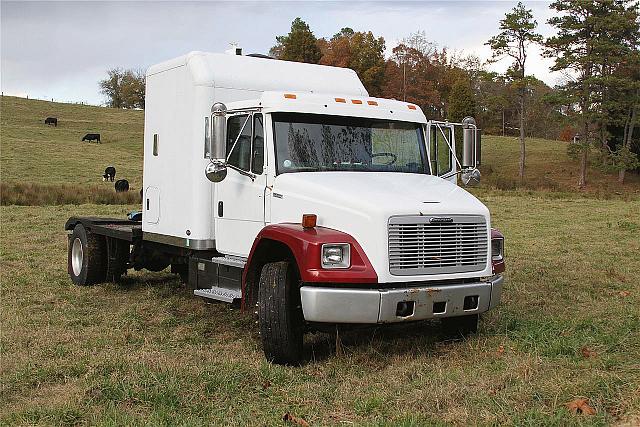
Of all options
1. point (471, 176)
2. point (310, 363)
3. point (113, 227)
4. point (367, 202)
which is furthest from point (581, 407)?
point (113, 227)

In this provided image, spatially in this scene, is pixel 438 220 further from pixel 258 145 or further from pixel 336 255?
pixel 258 145

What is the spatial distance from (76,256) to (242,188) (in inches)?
194

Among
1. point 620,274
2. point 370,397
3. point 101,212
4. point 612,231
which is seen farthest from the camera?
point 101,212

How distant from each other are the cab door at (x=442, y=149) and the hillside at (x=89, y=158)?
20.6 m

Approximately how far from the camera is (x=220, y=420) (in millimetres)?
5172

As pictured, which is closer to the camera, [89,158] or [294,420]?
[294,420]

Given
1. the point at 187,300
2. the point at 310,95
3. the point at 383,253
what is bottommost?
the point at 187,300

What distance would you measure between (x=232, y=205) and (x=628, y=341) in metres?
4.10

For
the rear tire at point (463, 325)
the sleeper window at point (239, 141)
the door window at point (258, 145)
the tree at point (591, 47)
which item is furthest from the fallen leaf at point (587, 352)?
the tree at point (591, 47)

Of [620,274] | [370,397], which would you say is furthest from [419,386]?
[620,274]

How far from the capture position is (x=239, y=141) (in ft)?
25.7

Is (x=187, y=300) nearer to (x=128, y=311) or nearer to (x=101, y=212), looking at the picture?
(x=128, y=311)

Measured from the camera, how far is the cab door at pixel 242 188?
24.9 feet

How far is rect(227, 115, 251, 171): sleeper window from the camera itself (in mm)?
7699
